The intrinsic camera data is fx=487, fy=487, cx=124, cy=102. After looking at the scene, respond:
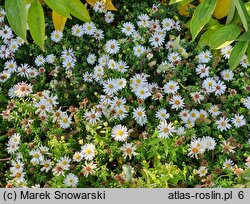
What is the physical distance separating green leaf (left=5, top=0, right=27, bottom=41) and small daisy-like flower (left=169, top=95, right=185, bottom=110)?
2.83ft

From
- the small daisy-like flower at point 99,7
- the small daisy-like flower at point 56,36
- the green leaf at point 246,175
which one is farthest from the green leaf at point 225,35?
the small daisy-like flower at point 56,36

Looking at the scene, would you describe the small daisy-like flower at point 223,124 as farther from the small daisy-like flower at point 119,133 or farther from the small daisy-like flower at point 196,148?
the small daisy-like flower at point 119,133

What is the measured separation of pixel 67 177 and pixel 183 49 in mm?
859

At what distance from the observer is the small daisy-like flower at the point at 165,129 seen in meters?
2.08

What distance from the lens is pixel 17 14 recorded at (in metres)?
1.59

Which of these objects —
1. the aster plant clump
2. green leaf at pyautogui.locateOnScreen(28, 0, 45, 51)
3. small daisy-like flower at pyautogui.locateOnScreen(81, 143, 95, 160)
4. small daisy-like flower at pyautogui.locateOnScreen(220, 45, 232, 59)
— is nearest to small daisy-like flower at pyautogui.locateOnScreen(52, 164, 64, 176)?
the aster plant clump

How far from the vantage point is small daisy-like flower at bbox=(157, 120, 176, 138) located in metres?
2.08

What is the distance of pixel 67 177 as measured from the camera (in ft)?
6.55

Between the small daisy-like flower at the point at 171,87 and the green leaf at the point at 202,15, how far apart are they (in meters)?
0.38

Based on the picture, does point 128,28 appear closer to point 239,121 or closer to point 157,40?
point 157,40

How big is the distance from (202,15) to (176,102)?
0.47 meters

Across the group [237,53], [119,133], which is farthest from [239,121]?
[119,133]

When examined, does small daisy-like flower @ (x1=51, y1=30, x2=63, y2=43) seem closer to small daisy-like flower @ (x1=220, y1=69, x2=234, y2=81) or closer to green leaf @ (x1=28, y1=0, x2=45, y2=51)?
green leaf @ (x1=28, y1=0, x2=45, y2=51)

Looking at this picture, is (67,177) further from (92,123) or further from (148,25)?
(148,25)
